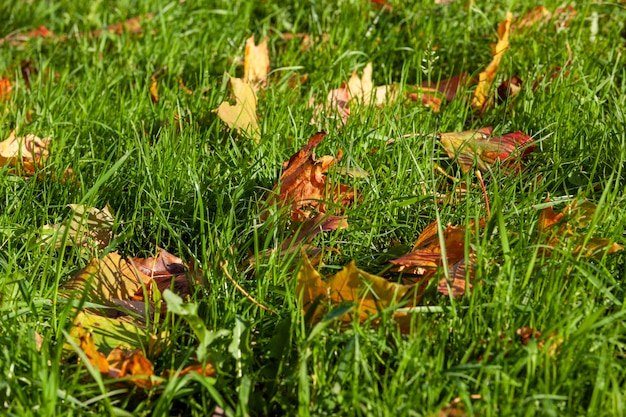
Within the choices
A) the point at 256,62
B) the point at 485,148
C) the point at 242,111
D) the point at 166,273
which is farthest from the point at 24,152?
the point at 485,148

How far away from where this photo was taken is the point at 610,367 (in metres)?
1.55

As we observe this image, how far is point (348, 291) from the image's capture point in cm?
182

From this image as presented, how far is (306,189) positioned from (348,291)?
540 millimetres

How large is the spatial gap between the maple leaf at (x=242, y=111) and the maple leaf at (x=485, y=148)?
615 millimetres

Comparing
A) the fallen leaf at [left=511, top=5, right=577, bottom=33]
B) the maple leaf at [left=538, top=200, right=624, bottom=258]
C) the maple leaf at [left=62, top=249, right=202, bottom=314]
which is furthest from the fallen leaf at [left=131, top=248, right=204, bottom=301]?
the fallen leaf at [left=511, top=5, right=577, bottom=33]

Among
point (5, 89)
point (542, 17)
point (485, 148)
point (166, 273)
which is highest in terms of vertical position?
point (542, 17)

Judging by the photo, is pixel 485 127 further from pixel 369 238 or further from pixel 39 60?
pixel 39 60

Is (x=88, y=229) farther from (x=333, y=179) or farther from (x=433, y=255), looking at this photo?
(x=433, y=255)

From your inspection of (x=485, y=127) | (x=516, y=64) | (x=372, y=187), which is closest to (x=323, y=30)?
(x=516, y=64)

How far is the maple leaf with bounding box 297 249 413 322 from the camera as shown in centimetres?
176

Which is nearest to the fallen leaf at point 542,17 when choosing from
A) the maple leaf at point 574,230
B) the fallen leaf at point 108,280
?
the maple leaf at point 574,230

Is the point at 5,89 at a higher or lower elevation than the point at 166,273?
higher

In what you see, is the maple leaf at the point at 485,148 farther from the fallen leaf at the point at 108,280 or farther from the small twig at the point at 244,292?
the fallen leaf at the point at 108,280

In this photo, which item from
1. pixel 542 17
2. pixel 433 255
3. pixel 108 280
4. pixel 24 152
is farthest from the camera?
pixel 542 17
